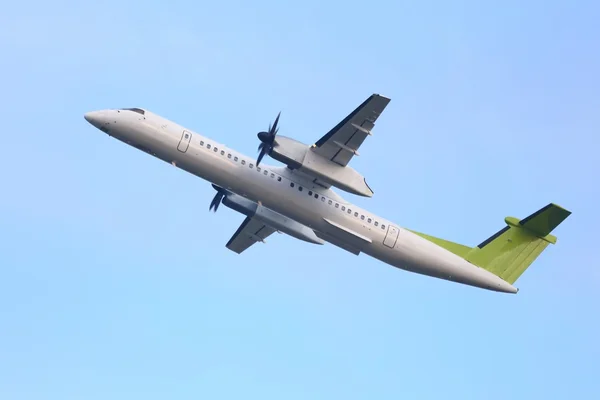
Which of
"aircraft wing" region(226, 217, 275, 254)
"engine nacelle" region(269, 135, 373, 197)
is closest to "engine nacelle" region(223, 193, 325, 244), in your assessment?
"aircraft wing" region(226, 217, 275, 254)

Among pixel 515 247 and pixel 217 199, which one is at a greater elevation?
pixel 515 247

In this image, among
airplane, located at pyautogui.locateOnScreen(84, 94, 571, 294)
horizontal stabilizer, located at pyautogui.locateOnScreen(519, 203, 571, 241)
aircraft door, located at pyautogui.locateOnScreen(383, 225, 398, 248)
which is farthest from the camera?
horizontal stabilizer, located at pyautogui.locateOnScreen(519, 203, 571, 241)

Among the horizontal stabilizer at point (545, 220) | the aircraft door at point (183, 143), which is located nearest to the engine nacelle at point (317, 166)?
the aircraft door at point (183, 143)

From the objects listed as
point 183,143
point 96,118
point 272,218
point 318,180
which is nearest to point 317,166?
point 318,180

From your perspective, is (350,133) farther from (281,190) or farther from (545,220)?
(545,220)

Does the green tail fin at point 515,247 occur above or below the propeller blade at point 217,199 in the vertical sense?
above

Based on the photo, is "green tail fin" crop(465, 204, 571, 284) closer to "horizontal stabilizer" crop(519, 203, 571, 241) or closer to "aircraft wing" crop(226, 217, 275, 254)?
"horizontal stabilizer" crop(519, 203, 571, 241)

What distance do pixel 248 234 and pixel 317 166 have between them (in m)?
8.59

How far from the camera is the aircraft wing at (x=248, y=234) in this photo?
43.7 m

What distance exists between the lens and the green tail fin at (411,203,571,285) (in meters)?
40.2

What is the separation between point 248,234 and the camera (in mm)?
44219

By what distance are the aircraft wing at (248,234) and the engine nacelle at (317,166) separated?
702 cm

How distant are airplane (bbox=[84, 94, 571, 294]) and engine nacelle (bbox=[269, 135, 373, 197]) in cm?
4

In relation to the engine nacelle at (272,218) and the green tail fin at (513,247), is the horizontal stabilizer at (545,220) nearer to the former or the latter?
the green tail fin at (513,247)
